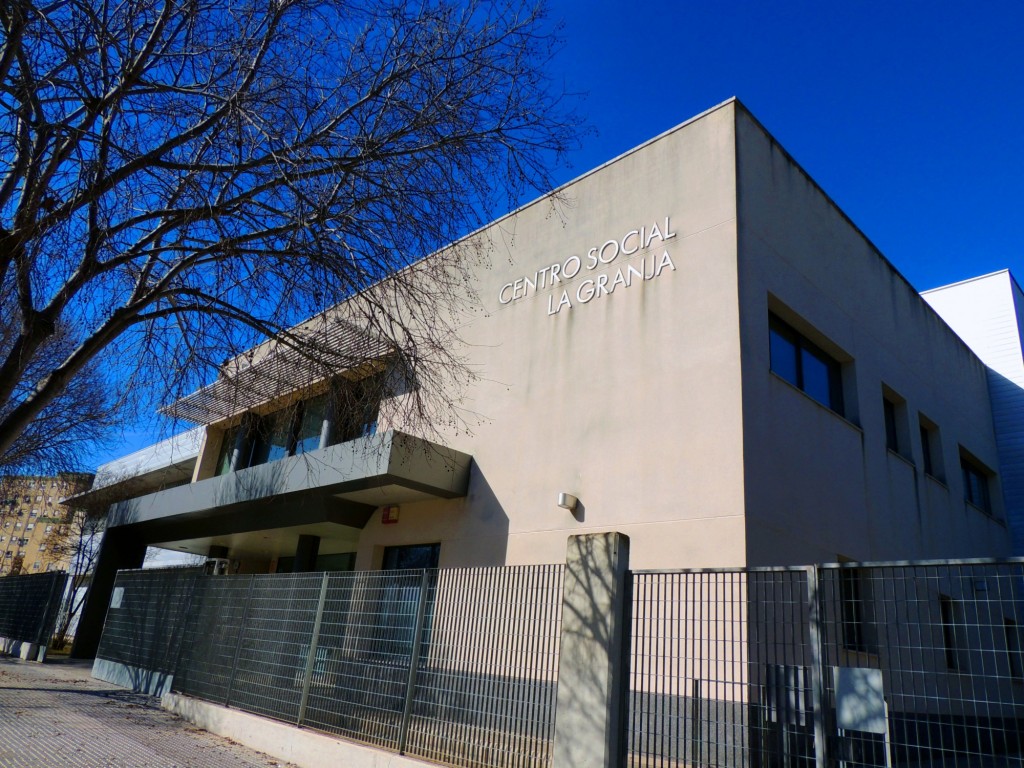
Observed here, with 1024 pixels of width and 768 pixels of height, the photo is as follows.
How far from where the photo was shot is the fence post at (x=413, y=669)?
6.97 meters

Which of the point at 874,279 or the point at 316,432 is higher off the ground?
the point at 874,279

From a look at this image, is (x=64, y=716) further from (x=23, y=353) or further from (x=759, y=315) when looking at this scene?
(x=759, y=315)

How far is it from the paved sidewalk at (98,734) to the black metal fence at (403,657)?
69 cm

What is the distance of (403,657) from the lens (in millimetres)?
7316

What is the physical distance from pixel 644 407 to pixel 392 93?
5.12m

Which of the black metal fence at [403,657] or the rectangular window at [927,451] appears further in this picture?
the rectangular window at [927,451]

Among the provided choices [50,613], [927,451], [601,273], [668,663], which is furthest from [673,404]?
[50,613]

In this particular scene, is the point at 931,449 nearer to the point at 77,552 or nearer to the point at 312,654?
the point at 312,654

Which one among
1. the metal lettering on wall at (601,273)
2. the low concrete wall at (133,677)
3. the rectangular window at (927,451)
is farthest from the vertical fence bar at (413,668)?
the rectangular window at (927,451)

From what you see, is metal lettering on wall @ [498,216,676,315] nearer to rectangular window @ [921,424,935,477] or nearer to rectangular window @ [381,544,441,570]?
rectangular window @ [381,544,441,570]

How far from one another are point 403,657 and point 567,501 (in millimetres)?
3639

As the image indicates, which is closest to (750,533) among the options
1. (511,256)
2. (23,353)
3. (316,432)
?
(511,256)

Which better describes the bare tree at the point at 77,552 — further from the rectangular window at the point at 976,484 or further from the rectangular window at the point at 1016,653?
the rectangular window at the point at 1016,653

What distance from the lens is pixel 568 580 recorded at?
254 inches
